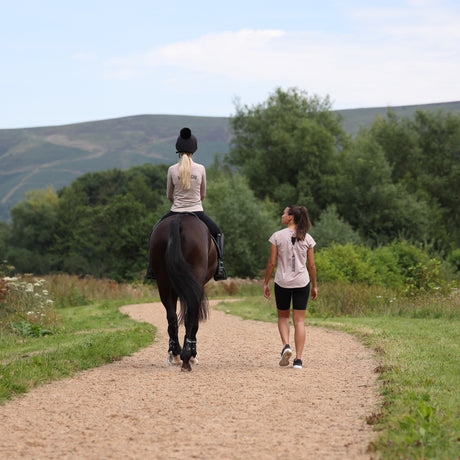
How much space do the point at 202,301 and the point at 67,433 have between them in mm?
3344

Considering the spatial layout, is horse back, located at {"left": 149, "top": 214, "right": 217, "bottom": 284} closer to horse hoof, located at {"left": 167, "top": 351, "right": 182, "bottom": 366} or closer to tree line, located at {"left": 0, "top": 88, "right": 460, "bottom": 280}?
horse hoof, located at {"left": 167, "top": 351, "right": 182, "bottom": 366}

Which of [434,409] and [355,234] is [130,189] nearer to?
[355,234]

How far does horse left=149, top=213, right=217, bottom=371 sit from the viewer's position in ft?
28.3

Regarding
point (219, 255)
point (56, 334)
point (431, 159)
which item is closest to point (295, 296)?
point (219, 255)

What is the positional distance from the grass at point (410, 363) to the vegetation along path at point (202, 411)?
24 cm

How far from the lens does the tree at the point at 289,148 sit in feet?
189

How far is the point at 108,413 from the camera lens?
248 inches

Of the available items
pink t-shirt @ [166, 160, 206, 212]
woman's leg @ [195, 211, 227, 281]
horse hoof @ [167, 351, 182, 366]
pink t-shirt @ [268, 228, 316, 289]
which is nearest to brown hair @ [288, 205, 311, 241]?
pink t-shirt @ [268, 228, 316, 289]

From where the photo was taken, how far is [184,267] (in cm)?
866

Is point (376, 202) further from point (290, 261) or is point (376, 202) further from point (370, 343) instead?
point (290, 261)

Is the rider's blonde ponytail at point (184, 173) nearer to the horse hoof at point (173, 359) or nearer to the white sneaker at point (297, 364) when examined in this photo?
the horse hoof at point (173, 359)

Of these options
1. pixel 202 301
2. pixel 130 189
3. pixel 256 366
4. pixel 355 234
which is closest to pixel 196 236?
pixel 202 301

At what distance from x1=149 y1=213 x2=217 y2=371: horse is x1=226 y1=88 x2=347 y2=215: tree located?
47259 mm

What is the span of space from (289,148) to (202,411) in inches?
2093
